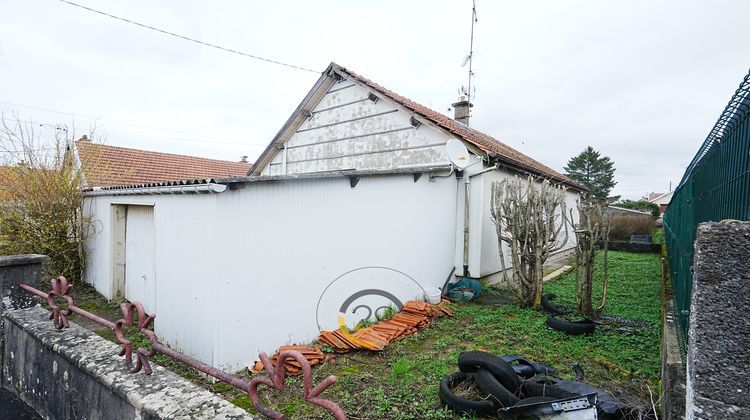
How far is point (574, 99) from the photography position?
21.1 metres

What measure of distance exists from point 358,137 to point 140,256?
20.3 feet

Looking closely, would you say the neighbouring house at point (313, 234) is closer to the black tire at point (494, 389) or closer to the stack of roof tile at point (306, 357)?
the stack of roof tile at point (306, 357)

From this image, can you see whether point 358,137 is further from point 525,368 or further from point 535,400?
point 535,400

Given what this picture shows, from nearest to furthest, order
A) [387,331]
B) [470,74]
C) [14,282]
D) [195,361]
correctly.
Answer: [195,361] < [14,282] < [387,331] < [470,74]

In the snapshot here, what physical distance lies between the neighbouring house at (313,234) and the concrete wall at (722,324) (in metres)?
4.52

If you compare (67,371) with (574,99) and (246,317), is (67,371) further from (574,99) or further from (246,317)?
(574,99)

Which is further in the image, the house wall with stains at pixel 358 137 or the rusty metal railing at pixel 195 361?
the house wall with stains at pixel 358 137

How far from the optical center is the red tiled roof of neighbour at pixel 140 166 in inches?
426

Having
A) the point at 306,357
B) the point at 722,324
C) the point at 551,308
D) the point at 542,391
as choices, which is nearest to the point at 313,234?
the point at 306,357

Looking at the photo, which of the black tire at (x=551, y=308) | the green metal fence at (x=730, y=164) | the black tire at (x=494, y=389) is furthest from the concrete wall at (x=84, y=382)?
the black tire at (x=551, y=308)

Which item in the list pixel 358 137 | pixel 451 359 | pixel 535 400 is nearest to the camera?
pixel 535 400

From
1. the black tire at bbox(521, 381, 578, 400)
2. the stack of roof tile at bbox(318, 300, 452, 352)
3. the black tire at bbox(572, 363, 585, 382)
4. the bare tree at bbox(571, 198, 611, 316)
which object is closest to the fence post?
the stack of roof tile at bbox(318, 300, 452, 352)

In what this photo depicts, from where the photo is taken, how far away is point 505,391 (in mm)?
3102

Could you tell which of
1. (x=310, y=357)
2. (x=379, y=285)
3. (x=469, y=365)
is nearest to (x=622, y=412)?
(x=469, y=365)
